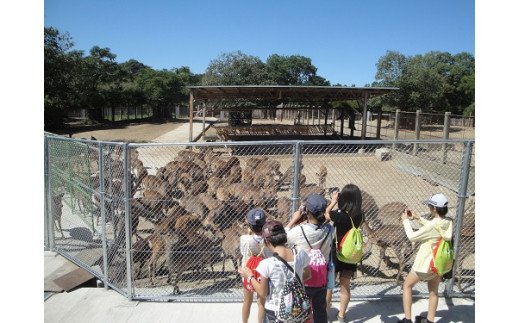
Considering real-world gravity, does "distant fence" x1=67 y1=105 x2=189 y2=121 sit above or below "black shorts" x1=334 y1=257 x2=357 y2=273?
above

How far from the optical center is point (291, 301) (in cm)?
307

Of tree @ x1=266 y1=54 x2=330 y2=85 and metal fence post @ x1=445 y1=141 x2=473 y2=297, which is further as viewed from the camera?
tree @ x1=266 y1=54 x2=330 y2=85

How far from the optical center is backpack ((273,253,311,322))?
10.0 feet

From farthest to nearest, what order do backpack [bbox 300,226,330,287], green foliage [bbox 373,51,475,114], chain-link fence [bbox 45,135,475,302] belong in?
1. green foliage [bbox 373,51,475,114]
2. chain-link fence [bbox 45,135,475,302]
3. backpack [bbox 300,226,330,287]

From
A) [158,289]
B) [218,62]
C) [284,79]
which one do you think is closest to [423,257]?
[158,289]

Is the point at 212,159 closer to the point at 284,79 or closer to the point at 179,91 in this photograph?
the point at 179,91

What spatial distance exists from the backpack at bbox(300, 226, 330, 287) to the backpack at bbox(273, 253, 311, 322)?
0.36 m

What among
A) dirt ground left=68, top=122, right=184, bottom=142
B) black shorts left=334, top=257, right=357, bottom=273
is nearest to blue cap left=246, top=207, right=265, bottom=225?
black shorts left=334, top=257, right=357, bottom=273

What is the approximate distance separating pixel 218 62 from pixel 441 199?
50.0 metres

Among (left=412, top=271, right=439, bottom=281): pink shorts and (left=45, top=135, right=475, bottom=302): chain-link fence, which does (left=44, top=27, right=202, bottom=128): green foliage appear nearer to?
(left=45, top=135, right=475, bottom=302): chain-link fence

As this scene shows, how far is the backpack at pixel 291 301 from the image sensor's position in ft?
10.0

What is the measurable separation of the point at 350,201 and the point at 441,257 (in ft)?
3.35

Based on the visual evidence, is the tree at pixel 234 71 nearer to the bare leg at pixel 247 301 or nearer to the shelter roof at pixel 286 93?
the shelter roof at pixel 286 93

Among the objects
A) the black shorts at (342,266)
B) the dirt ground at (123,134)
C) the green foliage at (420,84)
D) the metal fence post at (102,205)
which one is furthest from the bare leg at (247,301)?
the green foliage at (420,84)
